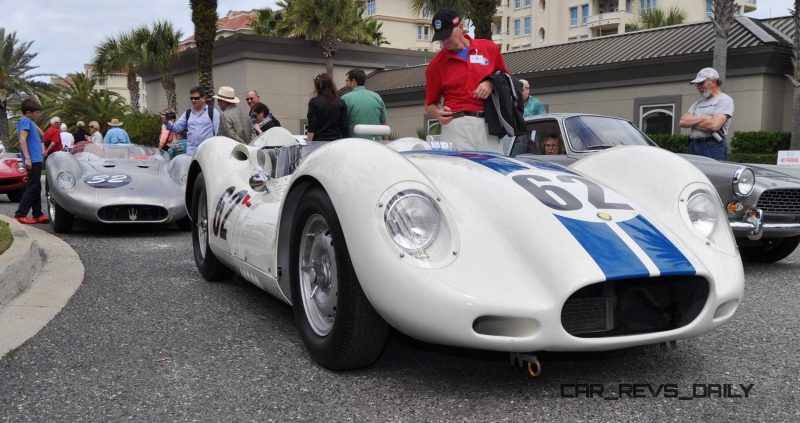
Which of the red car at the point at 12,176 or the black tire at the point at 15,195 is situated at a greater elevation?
the red car at the point at 12,176

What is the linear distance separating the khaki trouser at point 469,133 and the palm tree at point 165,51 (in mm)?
29745

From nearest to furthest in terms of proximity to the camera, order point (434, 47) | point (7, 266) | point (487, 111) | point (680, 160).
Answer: point (680, 160), point (7, 266), point (487, 111), point (434, 47)

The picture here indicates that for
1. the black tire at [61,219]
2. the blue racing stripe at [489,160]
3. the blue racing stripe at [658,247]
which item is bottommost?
the black tire at [61,219]

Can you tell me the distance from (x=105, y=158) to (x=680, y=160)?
6494 millimetres

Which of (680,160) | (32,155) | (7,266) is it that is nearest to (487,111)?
(680,160)

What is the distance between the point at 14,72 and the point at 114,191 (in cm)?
4243

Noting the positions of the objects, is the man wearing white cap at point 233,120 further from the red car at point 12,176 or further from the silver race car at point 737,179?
the red car at point 12,176

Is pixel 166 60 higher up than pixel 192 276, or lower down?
higher up

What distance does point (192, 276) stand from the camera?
487cm

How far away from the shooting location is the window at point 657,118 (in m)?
19.1

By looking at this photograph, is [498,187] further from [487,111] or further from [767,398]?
[487,111]

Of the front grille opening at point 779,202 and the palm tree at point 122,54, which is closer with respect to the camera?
the front grille opening at point 779,202

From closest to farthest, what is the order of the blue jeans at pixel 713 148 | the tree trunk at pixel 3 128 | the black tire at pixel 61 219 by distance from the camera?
1. the blue jeans at pixel 713 148
2. the black tire at pixel 61 219
3. the tree trunk at pixel 3 128

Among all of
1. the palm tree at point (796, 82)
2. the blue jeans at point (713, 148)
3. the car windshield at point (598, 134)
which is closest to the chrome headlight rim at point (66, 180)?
the car windshield at point (598, 134)
